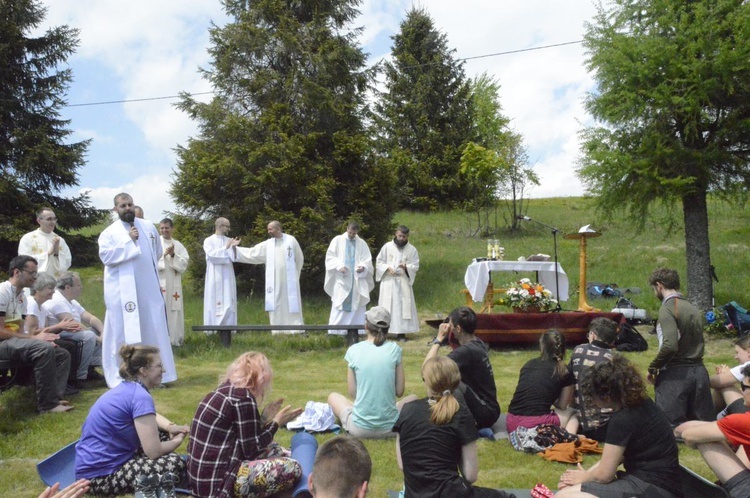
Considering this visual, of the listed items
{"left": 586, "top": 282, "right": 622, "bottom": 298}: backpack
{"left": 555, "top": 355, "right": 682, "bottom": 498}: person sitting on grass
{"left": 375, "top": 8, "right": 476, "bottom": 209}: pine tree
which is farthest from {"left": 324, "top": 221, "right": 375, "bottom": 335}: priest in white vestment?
{"left": 375, "top": 8, "right": 476, "bottom": 209}: pine tree

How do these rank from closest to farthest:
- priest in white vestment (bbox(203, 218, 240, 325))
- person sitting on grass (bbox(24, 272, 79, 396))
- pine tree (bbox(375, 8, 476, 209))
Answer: person sitting on grass (bbox(24, 272, 79, 396)) < priest in white vestment (bbox(203, 218, 240, 325)) < pine tree (bbox(375, 8, 476, 209))

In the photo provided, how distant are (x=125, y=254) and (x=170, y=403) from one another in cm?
173

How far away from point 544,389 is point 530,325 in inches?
182

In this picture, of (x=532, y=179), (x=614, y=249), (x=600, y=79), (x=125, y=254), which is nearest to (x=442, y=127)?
(x=532, y=179)

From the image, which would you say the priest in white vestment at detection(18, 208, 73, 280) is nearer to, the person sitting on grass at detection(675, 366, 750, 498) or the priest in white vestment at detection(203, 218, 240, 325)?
the priest in white vestment at detection(203, 218, 240, 325)

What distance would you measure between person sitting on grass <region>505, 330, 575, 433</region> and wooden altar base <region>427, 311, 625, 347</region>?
4.21 meters

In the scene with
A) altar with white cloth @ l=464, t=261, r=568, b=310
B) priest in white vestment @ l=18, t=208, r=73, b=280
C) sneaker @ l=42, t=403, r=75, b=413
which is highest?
priest in white vestment @ l=18, t=208, r=73, b=280

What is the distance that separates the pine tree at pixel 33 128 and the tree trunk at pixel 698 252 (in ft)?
52.1

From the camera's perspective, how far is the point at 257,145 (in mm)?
16031

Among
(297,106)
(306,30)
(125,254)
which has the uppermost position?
(306,30)

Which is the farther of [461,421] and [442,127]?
[442,127]

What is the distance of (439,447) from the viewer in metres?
3.85

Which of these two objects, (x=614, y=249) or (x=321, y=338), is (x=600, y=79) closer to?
(x=321, y=338)

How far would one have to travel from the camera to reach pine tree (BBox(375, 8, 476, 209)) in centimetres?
2950
